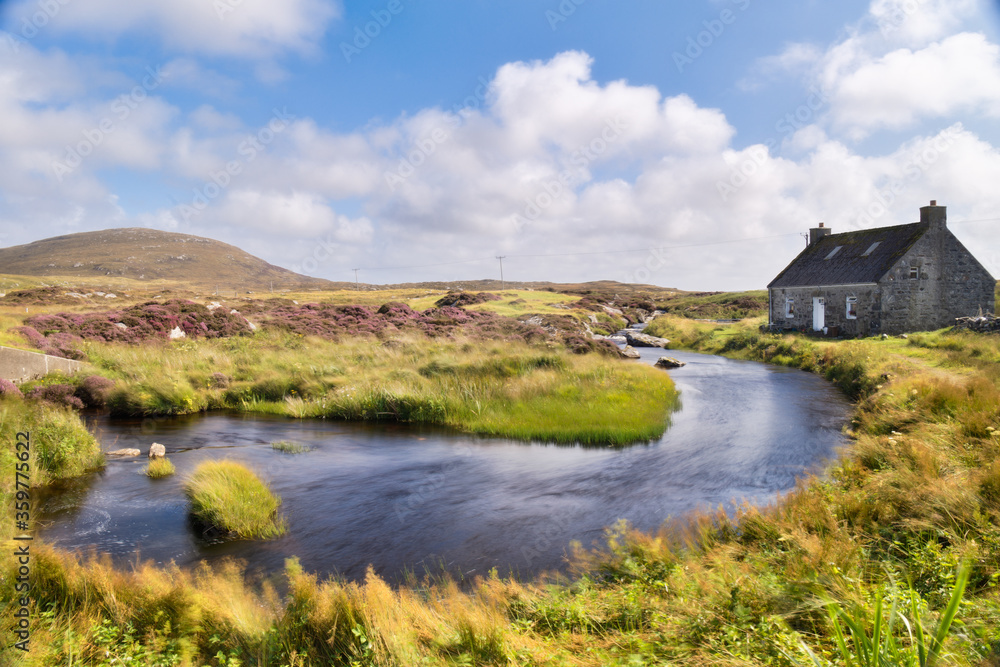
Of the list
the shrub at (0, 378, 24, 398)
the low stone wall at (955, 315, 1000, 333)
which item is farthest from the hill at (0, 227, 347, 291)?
the low stone wall at (955, 315, 1000, 333)

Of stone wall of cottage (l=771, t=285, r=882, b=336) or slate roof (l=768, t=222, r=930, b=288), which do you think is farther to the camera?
slate roof (l=768, t=222, r=930, b=288)

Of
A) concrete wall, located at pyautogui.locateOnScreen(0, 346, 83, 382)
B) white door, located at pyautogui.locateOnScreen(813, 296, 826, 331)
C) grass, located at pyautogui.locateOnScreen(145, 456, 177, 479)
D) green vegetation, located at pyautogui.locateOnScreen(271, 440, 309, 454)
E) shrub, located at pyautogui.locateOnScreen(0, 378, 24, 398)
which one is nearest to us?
grass, located at pyautogui.locateOnScreen(145, 456, 177, 479)

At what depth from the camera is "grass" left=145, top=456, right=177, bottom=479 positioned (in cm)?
1096

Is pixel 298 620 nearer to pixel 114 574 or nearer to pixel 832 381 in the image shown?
pixel 114 574

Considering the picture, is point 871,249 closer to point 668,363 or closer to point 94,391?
point 668,363

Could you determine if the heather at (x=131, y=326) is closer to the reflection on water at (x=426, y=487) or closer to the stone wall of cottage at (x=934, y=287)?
the reflection on water at (x=426, y=487)

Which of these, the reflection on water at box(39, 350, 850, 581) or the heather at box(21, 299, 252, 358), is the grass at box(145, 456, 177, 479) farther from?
the heather at box(21, 299, 252, 358)

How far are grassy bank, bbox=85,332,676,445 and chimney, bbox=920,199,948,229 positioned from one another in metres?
24.2

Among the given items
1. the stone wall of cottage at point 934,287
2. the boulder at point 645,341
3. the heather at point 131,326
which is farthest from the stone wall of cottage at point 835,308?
the heather at point 131,326

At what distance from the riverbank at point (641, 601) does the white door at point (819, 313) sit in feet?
105

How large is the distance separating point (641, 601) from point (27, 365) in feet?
69.0

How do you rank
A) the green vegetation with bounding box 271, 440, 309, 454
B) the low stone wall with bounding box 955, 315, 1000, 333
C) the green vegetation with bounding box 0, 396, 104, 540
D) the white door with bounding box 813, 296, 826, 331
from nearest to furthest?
the green vegetation with bounding box 0, 396, 104, 540 < the green vegetation with bounding box 271, 440, 309, 454 < the low stone wall with bounding box 955, 315, 1000, 333 < the white door with bounding box 813, 296, 826, 331

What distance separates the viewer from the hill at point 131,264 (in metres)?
150

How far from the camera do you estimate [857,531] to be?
6.66 meters
